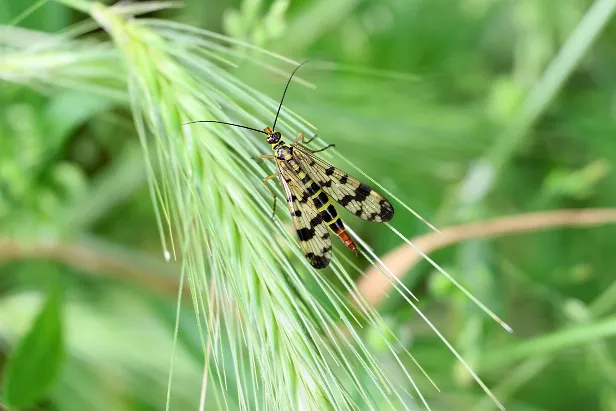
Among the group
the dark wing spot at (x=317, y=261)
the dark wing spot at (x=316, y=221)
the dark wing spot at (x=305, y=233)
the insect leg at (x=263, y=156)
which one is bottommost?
the dark wing spot at (x=317, y=261)

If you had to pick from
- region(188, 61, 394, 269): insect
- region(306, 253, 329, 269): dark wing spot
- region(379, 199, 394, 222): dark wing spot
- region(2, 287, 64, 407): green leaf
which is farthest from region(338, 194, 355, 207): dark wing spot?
region(2, 287, 64, 407): green leaf

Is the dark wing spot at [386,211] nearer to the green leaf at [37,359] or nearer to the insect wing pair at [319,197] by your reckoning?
the insect wing pair at [319,197]

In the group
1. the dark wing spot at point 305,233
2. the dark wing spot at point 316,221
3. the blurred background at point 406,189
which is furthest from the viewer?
the blurred background at point 406,189

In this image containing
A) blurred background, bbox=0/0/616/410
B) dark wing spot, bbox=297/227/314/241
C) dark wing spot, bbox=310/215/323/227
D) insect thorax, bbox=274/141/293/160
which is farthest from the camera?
blurred background, bbox=0/0/616/410

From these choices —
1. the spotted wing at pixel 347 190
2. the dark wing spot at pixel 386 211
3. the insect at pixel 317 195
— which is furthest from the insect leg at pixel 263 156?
the dark wing spot at pixel 386 211

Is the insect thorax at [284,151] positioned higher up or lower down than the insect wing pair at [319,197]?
higher up

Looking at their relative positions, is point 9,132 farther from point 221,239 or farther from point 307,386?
point 307,386

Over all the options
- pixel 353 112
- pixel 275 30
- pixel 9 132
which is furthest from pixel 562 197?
pixel 9 132

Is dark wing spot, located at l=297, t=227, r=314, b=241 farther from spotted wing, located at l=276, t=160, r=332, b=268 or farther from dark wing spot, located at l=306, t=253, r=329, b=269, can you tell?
dark wing spot, located at l=306, t=253, r=329, b=269
